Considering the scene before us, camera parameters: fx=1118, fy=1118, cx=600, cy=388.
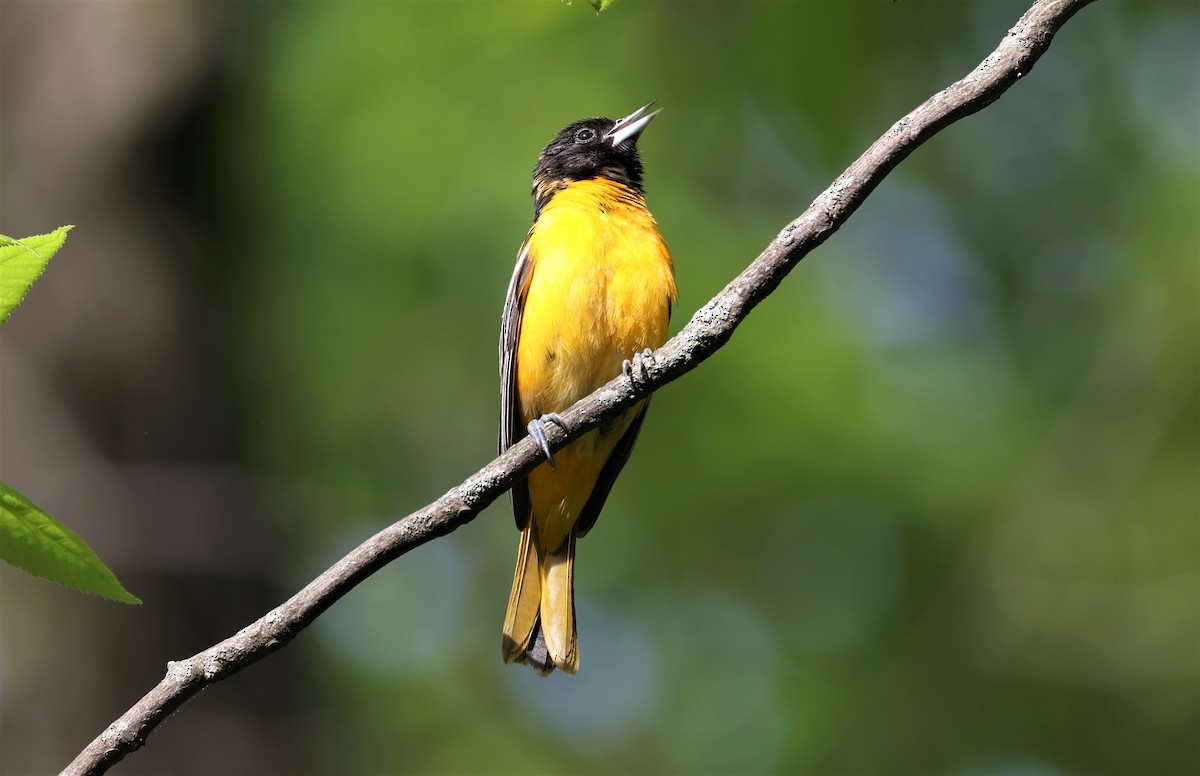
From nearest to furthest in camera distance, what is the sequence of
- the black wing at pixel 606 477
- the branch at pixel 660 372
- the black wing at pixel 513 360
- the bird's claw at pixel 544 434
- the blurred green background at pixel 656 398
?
the branch at pixel 660 372
the bird's claw at pixel 544 434
the black wing at pixel 513 360
the black wing at pixel 606 477
the blurred green background at pixel 656 398

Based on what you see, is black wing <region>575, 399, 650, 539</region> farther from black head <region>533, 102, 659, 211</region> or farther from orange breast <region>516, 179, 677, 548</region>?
black head <region>533, 102, 659, 211</region>

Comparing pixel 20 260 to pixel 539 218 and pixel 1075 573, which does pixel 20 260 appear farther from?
pixel 1075 573

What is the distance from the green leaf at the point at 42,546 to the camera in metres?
1.89

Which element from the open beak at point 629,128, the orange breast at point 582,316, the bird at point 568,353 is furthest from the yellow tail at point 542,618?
the open beak at point 629,128

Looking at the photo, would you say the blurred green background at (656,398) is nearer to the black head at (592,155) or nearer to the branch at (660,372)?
the black head at (592,155)

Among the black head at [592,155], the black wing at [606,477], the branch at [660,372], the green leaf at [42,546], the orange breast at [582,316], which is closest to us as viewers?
the green leaf at [42,546]

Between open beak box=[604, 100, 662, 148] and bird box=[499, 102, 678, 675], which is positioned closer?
bird box=[499, 102, 678, 675]

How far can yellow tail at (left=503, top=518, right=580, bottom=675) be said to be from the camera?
213 inches

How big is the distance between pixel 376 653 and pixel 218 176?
5413 mm

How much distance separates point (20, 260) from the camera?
76.9 inches

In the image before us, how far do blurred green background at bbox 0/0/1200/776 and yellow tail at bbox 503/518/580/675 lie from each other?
11.7ft

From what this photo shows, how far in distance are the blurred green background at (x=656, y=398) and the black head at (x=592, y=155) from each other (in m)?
2.36

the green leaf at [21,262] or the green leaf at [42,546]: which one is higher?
the green leaf at [21,262]

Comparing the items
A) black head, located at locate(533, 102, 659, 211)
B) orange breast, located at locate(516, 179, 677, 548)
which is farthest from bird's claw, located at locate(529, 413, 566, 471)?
black head, located at locate(533, 102, 659, 211)
